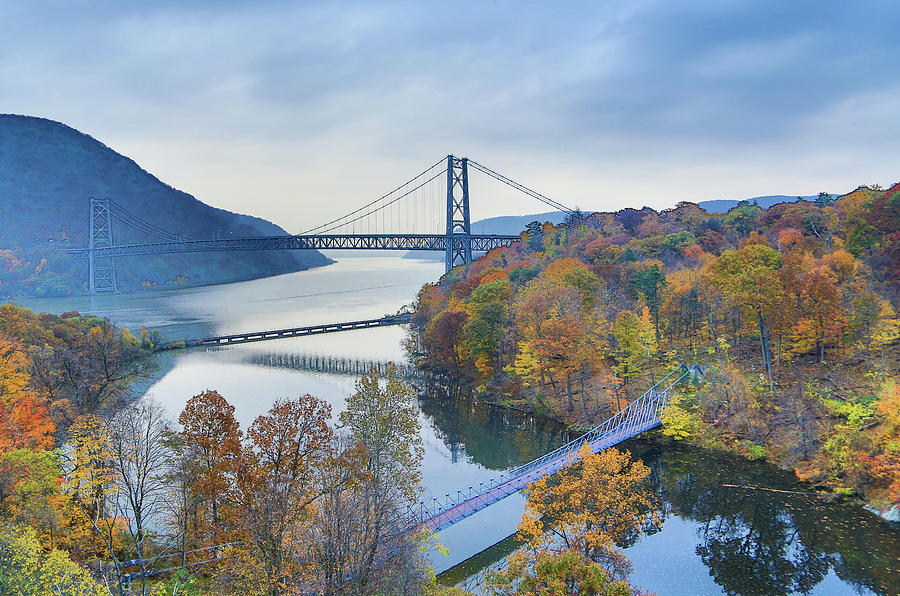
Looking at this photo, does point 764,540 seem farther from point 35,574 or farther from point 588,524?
point 35,574

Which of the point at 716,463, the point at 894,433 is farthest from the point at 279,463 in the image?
the point at 894,433

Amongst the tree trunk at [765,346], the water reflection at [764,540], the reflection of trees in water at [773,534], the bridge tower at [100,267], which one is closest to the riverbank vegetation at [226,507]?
the water reflection at [764,540]

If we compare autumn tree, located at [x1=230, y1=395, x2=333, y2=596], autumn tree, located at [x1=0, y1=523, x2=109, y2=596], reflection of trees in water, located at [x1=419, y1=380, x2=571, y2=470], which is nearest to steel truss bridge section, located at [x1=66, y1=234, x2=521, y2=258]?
reflection of trees in water, located at [x1=419, y1=380, x2=571, y2=470]

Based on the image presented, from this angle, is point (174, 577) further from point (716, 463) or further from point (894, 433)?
point (894, 433)

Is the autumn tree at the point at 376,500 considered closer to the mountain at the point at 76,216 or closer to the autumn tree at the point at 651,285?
the autumn tree at the point at 651,285

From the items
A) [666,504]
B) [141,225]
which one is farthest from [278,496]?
[141,225]

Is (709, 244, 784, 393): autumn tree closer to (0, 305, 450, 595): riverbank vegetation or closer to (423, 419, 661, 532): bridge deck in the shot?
(423, 419, 661, 532): bridge deck
